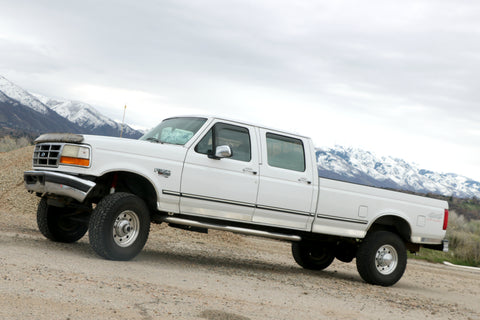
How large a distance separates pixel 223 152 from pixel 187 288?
2185 mm

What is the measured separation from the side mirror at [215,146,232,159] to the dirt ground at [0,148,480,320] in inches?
65.5

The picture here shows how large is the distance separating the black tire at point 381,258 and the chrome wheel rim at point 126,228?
4.00 metres

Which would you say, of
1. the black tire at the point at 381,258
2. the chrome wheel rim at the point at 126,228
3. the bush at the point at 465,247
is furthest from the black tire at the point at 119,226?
the bush at the point at 465,247

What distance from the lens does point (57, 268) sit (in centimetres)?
651

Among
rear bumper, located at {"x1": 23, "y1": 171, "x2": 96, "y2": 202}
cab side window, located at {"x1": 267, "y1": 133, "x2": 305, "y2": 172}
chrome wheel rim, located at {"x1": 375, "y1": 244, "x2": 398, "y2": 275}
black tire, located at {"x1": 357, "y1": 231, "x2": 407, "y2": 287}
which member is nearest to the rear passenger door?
cab side window, located at {"x1": 267, "y1": 133, "x2": 305, "y2": 172}

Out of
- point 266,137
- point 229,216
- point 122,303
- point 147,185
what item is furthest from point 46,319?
point 266,137

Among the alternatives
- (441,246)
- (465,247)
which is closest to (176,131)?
(441,246)

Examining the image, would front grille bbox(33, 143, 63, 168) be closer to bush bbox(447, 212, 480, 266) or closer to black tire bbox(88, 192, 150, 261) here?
black tire bbox(88, 192, 150, 261)

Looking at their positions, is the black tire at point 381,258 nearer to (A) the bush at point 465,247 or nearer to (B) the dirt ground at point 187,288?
(B) the dirt ground at point 187,288

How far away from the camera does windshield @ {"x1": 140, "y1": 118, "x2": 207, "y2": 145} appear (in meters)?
8.37

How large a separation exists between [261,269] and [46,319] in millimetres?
5582

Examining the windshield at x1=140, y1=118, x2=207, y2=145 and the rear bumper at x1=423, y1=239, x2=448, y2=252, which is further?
the rear bumper at x1=423, y1=239, x2=448, y2=252

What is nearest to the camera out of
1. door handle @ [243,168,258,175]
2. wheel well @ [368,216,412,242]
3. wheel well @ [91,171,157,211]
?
wheel well @ [91,171,157,211]

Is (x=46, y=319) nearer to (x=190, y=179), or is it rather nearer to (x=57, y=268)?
(x=57, y=268)
